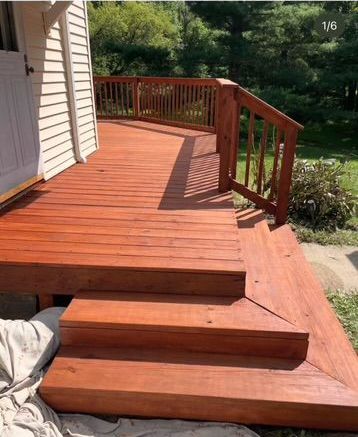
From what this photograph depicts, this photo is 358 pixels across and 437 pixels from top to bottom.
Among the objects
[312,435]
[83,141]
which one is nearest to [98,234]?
[312,435]

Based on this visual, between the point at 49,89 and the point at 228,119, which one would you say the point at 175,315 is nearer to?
the point at 228,119

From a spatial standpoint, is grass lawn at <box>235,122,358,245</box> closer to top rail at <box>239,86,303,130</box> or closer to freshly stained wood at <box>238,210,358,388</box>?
freshly stained wood at <box>238,210,358,388</box>

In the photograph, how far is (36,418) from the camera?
1.75m

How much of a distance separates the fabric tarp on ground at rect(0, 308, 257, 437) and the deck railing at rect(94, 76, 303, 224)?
2.07 meters

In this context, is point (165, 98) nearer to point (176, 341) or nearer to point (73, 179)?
point (73, 179)

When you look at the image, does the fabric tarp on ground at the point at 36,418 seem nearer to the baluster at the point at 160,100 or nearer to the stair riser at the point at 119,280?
the stair riser at the point at 119,280

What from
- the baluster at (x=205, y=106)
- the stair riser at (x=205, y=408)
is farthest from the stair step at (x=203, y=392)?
the baluster at (x=205, y=106)

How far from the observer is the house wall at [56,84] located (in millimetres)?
3377

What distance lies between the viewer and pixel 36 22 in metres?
3.39

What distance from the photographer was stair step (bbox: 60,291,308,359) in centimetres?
198

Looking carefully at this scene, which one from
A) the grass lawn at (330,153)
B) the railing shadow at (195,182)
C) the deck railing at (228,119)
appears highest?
the deck railing at (228,119)

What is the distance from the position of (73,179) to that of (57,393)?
245 centimetres

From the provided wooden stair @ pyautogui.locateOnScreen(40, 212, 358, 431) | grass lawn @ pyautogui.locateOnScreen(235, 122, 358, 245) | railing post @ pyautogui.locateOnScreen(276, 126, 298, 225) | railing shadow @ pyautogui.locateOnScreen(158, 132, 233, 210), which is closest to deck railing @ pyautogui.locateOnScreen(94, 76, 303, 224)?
railing post @ pyautogui.locateOnScreen(276, 126, 298, 225)

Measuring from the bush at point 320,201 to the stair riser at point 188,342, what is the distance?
255cm
